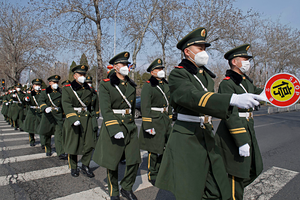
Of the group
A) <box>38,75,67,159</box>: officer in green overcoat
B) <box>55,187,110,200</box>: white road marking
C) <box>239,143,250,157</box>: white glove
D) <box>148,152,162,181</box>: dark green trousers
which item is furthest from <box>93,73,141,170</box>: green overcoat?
<box>38,75,67,159</box>: officer in green overcoat

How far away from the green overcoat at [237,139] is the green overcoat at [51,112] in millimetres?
4487

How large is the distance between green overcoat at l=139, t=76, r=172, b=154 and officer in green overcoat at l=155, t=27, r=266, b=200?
6.77 ft

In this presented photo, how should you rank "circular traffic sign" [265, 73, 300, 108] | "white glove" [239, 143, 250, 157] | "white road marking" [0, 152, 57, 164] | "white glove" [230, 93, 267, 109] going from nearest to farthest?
"white glove" [230, 93, 267, 109] < "circular traffic sign" [265, 73, 300, 108] < "white glove" [239, 143, 250, 157] < "white road marking" [0, 152, 57, 164]

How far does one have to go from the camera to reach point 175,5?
18.1 m

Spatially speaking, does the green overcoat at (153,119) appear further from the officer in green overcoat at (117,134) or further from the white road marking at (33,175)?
the white road marking at (33,175)

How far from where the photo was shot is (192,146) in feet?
6.46

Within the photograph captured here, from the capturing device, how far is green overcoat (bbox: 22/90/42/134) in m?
7.04

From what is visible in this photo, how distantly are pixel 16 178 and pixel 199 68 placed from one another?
13.6 feet

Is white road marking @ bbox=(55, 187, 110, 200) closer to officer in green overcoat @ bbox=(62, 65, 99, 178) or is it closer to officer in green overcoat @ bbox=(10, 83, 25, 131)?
officer in green overcoat @ bbox=(62, 65, 99, 178)

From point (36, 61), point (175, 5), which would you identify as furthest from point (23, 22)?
point (175, 5)

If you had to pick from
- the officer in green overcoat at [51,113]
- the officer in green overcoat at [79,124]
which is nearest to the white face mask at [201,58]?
the officer in green overcoat at [79,124]

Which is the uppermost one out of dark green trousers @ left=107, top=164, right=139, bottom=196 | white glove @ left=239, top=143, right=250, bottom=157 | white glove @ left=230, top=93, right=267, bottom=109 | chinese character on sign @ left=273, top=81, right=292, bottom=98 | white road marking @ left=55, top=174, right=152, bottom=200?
chinese character on sign @ left=273, top=81, right=292, bottom=98

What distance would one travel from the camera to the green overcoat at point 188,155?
191 cm

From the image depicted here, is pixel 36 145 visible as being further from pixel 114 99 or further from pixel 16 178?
pixel 114 99
